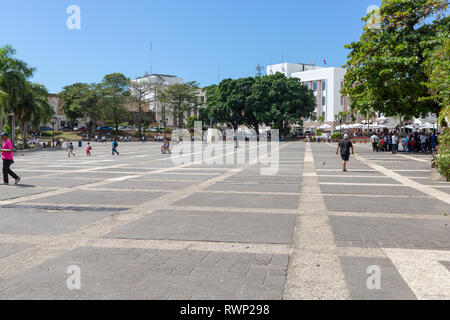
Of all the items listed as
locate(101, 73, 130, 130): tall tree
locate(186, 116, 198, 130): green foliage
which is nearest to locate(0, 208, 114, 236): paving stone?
locate(101, 73, 130, 130): tall tree

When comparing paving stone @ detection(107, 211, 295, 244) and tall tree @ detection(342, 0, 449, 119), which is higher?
tall tree @ detection(342, 0, 449, 119)

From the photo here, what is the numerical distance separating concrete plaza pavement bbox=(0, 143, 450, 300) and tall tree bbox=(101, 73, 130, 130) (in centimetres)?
6310

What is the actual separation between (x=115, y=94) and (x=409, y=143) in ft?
181

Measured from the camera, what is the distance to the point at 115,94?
71562 millimetres

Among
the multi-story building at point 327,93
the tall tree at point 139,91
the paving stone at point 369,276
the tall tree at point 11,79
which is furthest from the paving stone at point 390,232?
the multi-story building at point 327,93

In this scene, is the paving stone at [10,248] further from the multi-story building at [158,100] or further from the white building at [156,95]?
the white building at [156,95]

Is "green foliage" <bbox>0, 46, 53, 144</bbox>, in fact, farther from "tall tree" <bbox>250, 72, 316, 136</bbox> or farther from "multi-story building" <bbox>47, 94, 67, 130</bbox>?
"multi-story building" <bbox>47, 94, 67, 130</bbox>

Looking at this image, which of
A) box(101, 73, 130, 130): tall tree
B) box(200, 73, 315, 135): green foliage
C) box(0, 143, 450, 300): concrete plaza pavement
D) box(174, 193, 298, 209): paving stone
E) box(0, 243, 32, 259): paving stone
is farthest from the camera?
box(101, 73, 130, 130): tall tree

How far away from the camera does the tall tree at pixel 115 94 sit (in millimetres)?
70875

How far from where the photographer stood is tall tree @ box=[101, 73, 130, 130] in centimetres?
7088

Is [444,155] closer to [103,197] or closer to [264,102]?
[103,197]

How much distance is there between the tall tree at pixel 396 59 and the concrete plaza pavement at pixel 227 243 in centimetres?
1576

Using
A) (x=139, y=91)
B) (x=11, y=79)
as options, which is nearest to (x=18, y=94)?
(x=11, y=79)
